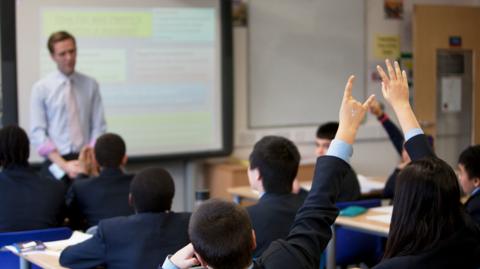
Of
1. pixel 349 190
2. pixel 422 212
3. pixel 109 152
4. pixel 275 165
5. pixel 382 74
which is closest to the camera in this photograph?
pixel 422 212

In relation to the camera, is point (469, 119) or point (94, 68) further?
point (469, 119)

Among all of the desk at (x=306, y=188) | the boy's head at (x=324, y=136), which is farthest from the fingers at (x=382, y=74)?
the desk at (x=306, y=188)

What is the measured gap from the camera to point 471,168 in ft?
13.0

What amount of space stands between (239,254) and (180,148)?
16.7ft

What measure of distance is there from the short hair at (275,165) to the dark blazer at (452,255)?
1.09 metres

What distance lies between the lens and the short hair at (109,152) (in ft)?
14.2

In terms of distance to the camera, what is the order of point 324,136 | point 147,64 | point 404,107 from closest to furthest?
1. point 404,107
2. point 324,136
3. point 147,64

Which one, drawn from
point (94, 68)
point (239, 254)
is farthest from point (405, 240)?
point (94, 68)

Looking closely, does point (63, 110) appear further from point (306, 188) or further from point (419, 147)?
point (419, 147)

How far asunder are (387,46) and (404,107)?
5.60 meters

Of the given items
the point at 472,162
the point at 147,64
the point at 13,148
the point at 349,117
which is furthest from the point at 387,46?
the point at 349,117

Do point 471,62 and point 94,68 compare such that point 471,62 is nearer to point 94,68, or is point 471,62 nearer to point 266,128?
point 266,128

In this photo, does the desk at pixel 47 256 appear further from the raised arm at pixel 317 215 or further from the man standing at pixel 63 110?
the man standing at pixel 63 110

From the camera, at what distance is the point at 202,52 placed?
688 centimetres
